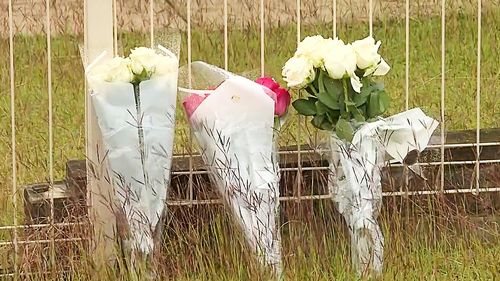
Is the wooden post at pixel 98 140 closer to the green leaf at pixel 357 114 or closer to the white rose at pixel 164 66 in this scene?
the white rose at pixel 164 66

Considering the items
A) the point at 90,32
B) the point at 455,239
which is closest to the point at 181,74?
the point at 90,32

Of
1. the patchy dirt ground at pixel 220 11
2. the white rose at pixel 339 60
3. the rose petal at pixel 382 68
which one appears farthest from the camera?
the patchy dirt ground at pixel 220 11

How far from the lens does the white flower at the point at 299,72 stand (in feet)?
13.0

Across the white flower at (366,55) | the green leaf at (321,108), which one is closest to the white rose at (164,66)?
the green leaf at (321,108)

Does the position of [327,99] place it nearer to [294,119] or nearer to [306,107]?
[306,107]

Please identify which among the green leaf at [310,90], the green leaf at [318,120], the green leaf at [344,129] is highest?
the green leaf at [310,90]

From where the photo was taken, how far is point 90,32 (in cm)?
416

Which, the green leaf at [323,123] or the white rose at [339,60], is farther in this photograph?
the green leaf at [323,123]

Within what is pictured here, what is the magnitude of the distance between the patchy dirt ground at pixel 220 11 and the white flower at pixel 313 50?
2.89 m

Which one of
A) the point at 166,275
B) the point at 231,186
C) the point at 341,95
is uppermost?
the point at 341,95

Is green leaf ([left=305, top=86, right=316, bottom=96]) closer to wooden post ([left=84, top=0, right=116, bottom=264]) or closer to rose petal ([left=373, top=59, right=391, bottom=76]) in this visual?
rose petal ([left=373, top=59, right=391, bottom=76])

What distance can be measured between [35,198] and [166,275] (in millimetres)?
753

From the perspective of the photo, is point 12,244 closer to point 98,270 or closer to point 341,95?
point 98,270

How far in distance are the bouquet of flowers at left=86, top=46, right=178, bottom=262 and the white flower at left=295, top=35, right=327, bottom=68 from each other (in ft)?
1.29
